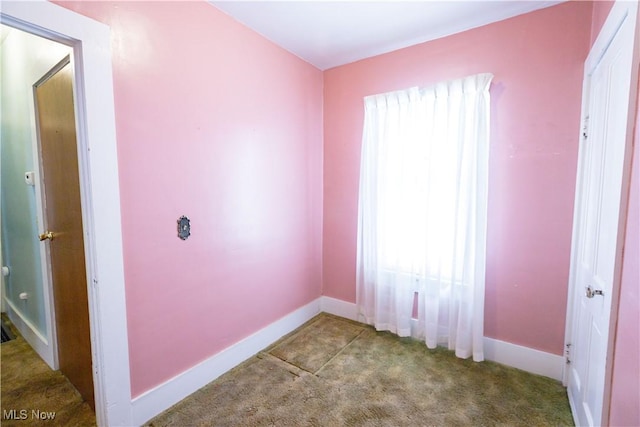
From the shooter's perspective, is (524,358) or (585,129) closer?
(585,129)

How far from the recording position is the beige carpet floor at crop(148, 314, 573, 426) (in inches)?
62.8

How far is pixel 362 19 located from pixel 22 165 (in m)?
2.63

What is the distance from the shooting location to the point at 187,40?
1.69 metres

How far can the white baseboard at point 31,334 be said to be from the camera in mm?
2038

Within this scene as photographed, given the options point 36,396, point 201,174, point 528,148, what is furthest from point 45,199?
point 528,148

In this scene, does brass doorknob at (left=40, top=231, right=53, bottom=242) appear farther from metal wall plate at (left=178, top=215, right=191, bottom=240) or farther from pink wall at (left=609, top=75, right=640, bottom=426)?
pink wall at (left=609, top=75, right=640, bottom=426)

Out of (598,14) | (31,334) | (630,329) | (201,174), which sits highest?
(598,14)

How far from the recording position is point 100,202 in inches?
53.2

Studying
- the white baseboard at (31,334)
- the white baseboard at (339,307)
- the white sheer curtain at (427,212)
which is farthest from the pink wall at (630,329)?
the white baseboard at (31,334)

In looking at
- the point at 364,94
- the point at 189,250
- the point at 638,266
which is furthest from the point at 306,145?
the point at 638,266

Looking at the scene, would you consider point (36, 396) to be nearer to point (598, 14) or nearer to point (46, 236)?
point (46, 236)

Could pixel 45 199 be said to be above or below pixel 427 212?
above

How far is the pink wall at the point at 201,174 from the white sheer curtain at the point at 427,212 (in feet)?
2.27

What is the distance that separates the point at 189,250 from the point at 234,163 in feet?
2.16
